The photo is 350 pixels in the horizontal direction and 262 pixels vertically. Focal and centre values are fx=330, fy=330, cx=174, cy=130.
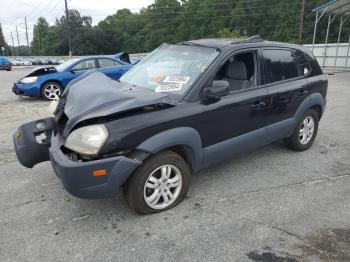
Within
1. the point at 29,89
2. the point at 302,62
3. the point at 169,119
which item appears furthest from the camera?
the point at 29,89

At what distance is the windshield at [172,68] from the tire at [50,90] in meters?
6.52

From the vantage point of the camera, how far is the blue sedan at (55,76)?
10000 millimetres

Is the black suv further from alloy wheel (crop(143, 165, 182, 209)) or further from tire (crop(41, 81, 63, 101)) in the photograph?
tire (crop(41, 81, 63, 101))

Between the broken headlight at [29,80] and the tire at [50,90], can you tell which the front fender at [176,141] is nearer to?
the tire at [50,90]

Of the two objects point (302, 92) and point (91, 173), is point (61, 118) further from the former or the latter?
point (302, 92)

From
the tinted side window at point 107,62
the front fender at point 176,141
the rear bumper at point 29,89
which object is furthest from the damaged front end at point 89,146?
the tinted side window at point 107,62

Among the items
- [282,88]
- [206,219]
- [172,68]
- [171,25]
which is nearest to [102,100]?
[172,68]

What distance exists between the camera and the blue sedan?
394 inches

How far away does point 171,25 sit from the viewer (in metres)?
93.5

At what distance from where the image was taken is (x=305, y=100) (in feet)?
15.7

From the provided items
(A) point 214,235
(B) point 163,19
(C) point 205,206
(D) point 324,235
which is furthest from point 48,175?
(B) point 163,19

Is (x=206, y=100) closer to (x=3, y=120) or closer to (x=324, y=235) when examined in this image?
(x=324, y=235)

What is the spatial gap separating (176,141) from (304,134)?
272 cm

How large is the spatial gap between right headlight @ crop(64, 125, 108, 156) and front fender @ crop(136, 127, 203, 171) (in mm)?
347
